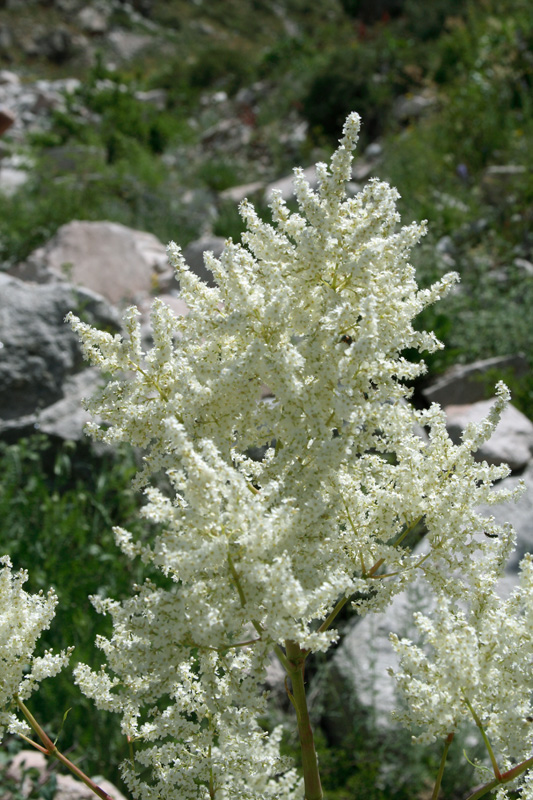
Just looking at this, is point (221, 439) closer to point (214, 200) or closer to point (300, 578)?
point (300, 578)

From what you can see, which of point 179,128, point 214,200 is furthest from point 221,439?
point 179,128

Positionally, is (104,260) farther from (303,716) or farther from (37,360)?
(303,716)

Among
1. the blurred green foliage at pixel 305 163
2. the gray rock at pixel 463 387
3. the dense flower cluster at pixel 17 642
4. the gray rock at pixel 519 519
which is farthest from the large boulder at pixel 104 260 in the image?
the dense flower cluster at pixel 17 642

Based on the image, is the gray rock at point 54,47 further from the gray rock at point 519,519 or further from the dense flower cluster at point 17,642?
the dense flower cluster at point 17,642

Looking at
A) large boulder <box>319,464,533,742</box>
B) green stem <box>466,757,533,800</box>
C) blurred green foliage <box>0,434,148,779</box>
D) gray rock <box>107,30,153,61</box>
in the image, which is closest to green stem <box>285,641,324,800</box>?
green stem <box>466,757,533,800</box>

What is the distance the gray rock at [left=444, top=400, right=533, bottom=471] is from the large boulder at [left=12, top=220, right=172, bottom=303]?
397 cm

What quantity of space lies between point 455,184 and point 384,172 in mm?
1037

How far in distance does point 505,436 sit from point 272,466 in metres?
3.65

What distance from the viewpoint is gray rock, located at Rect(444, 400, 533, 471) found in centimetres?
462

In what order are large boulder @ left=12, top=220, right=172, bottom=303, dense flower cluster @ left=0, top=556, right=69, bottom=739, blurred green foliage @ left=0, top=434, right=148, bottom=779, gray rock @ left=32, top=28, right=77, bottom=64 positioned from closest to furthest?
dense flower cluster @ left=0, top=556, right=69, bottom=739 < blurred green foliage @ left=0, top=434, right=148, bottom=779 < large boulder @ left=12, top=220, right=172, bottom=303 < gray rock @ left=32, top=28, right=77, bottom=64

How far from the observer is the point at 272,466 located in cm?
147

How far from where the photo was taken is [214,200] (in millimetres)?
11555

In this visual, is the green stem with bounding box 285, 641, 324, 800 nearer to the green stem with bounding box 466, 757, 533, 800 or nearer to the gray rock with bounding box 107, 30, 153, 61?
the green stem with bounding box 466, 757, 533, 800

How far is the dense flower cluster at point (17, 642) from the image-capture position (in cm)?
158
